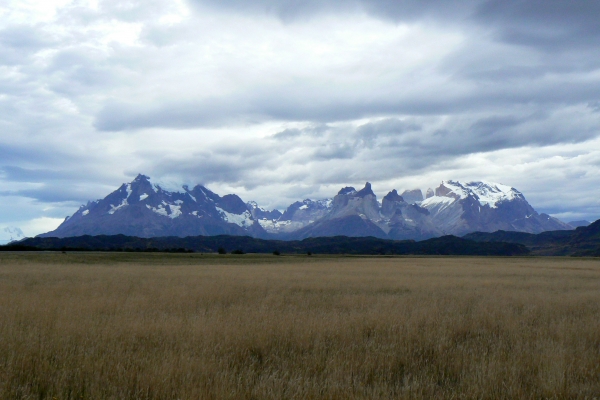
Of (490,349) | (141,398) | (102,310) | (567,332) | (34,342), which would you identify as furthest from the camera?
(102,310)

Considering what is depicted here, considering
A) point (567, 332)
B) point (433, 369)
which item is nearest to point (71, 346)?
point (433, 369)

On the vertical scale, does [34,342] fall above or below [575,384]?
above

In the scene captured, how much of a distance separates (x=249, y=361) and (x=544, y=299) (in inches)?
680

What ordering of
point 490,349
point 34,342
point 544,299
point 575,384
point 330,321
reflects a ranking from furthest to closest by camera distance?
point 544,299 < point 330,321 < point 490,349 < point 34,342 < point 575,384

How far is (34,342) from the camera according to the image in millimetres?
10156

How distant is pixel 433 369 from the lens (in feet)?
31.1

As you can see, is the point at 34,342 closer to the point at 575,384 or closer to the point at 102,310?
the point at 102,310

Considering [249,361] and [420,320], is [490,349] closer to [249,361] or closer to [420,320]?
[420,320]

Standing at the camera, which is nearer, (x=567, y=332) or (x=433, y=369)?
(x=433, y=369)

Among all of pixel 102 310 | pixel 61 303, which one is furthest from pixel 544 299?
pixel 61 303

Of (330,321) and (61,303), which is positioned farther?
(61,303)

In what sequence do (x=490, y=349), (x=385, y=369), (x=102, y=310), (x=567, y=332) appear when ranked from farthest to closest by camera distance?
(x=102, y=310)
(x=567, y=332)
(x=490, y=349)
(x=385, y=369)

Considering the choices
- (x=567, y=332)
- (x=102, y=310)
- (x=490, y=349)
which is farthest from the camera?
(x=102, y=310)

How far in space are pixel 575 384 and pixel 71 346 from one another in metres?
10.1
